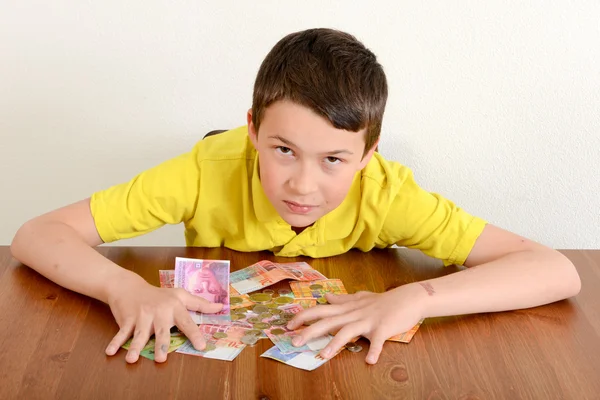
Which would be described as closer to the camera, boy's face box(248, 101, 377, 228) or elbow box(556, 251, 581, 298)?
boy's face box(248, 101, 377, 228)

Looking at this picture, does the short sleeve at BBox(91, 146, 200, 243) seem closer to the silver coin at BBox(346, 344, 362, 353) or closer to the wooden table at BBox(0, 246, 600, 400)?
the wooden table at BBox(0, 246, 600, 400)

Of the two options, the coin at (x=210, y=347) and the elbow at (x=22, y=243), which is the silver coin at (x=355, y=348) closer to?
the coin at (x=210, y=347)

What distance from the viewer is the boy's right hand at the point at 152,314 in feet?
4.81

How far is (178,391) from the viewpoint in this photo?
53.3 inches

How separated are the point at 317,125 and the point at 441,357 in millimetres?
494

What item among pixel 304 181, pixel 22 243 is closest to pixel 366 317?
pixel 304 181

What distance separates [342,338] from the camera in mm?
1506

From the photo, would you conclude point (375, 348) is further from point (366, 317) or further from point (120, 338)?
point (120, 338)

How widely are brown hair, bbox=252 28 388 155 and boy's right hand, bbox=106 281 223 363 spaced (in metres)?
0.40

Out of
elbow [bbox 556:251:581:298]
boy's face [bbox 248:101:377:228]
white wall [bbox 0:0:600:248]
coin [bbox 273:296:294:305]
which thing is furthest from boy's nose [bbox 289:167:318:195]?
white wall [bbox 0:0:600:248]

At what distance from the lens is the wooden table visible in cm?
137

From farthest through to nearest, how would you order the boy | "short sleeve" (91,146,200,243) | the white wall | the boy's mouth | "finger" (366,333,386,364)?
the white wall
"short sleeve" (91,146,200,243)
the boy's mouth
the boy
"finger" (366,333,386,364)

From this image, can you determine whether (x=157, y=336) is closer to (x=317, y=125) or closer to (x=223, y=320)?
(x=223, y=320)

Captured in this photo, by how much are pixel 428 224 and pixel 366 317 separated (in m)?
0.40
